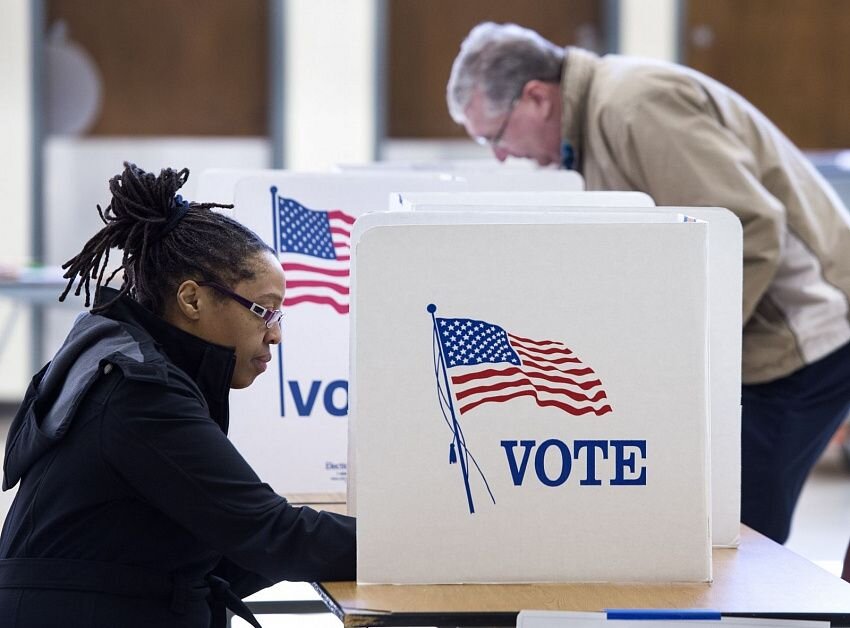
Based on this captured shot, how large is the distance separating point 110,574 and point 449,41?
5424 millimetres

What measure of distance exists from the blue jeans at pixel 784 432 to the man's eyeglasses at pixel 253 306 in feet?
3.62

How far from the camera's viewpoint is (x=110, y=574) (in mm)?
1514

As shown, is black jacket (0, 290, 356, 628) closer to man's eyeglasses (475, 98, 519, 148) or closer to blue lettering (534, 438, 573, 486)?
blue lettering (534, 438, 573, 486)

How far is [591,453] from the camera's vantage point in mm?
1546

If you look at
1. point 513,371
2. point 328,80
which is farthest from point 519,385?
point 328,80

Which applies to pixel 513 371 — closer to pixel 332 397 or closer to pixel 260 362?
pixel 260 362

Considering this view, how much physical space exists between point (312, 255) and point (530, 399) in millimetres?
731

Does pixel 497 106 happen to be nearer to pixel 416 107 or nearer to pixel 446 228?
pixel 446 228

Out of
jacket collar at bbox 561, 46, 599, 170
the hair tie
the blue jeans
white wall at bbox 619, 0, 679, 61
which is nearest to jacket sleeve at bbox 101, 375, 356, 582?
the hair tie

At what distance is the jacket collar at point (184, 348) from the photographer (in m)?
1.61

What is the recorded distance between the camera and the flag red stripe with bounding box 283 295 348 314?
2.16m

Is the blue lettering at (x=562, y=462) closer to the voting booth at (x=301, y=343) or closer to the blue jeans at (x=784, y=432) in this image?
the voting booth at (x=301, y=343)

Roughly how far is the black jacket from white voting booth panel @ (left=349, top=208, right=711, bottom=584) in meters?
0.11

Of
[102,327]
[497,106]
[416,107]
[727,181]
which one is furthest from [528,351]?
[416,107]
